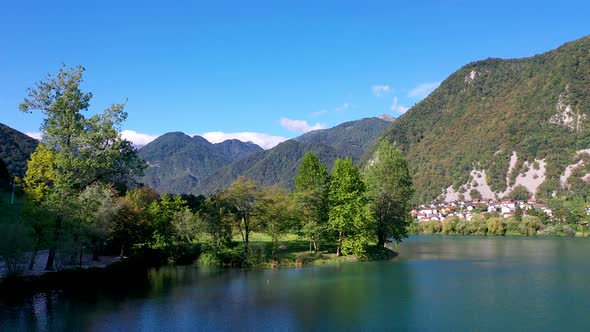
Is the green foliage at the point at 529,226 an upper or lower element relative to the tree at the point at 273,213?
lower

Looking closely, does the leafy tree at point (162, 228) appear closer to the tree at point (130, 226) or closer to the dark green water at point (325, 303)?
the tree at point (130, 226)

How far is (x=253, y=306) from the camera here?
32375 millimetres

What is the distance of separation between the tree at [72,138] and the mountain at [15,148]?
81.7 m

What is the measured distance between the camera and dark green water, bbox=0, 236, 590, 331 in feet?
90.0

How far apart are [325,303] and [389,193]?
127 ft

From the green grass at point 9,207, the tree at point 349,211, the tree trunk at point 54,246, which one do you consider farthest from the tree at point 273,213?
the green grass at point 9,207

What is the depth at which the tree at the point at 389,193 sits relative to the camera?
68625 millimetres

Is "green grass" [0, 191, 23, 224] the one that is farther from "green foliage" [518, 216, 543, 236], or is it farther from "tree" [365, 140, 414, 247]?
"green foliage" [518, 216, 543, 236]

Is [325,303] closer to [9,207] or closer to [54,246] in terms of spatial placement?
[54,246]

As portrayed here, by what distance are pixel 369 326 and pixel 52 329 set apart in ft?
60.4

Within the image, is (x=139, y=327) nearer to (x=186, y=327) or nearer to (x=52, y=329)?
(x=186, y=327)

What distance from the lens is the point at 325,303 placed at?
33.3 m

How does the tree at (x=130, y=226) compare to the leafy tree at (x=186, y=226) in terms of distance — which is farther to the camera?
the leafy tree at (x=186, y=226)

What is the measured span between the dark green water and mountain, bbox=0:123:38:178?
87713 millimetres
